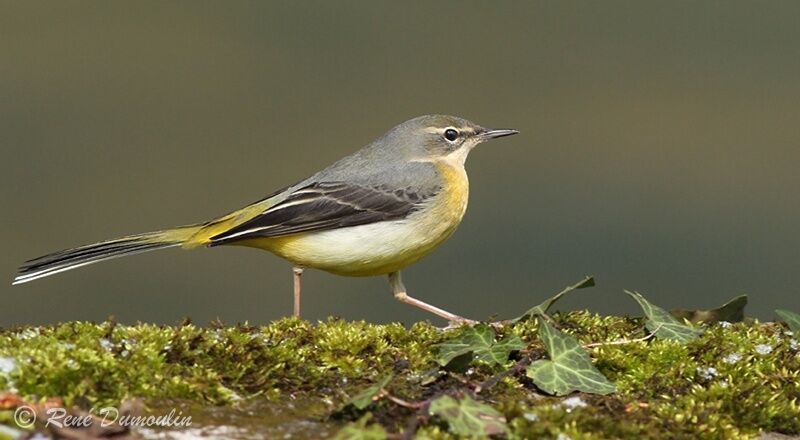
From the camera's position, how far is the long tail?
7293 millimetres

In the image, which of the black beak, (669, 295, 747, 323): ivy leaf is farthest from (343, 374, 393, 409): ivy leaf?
the black beak

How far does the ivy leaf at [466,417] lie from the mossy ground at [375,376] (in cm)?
8

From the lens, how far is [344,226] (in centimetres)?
784

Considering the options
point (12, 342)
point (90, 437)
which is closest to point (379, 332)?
point (12, 342)

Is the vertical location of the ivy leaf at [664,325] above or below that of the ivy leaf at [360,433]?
below

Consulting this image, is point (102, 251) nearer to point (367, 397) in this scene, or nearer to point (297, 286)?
point (297, 286)

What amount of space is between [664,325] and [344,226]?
3051mm

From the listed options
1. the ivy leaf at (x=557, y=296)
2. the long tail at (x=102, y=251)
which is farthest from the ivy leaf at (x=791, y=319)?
the long tail at (x=102, y=251)

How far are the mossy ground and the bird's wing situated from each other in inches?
87.8

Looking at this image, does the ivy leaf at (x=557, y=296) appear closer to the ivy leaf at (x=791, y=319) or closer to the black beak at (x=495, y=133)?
the ivy leaf at (x=791, y=319)

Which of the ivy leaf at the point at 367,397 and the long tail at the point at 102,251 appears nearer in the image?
the ivy leaf at the point at 367,397

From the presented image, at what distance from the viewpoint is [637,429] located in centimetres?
381

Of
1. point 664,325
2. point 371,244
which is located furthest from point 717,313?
point 371,244

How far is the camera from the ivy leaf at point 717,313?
5773 millimetres
